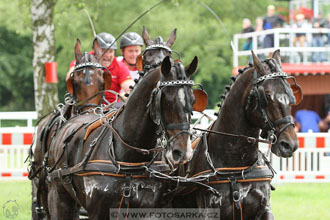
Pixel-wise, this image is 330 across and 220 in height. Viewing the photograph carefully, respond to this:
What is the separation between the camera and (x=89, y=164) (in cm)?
655

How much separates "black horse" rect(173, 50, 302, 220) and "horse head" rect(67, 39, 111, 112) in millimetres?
1548

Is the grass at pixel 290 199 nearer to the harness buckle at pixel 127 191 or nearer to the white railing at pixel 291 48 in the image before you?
the harness buckle at pixel 127 191

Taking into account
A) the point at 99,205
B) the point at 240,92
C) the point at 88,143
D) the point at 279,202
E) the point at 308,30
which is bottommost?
the point at 279,202

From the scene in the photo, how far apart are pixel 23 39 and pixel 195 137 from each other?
90.8 feet

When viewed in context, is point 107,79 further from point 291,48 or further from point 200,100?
point 291,48

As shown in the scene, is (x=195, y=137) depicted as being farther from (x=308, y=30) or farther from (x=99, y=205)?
(x=308, y=30)

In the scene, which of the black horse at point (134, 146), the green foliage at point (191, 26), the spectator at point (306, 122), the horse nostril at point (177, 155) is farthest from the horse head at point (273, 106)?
the green foliage at point (191, 26)

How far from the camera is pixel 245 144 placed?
6.82m

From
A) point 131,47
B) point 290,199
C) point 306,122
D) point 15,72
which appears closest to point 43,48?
point 290,199

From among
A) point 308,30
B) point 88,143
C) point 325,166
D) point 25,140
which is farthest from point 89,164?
point 308,30

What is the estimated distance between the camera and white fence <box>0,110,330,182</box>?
12625 millimetres

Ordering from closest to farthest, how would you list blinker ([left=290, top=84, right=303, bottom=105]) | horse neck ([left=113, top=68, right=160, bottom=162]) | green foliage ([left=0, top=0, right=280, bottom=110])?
horse neck ([left=113, top=68, right=160, bottom=162]) → blinker ([left=290, top=84, right=303, bottom=105]) → green foliage ([left=0, top=0, right=280, bottom=110])

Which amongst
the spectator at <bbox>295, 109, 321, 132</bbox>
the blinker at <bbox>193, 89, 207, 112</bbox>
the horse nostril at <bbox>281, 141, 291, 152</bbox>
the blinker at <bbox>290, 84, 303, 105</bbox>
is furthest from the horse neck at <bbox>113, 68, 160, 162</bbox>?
the spectator at <bbox>295, 109, 321, 132</bbox>

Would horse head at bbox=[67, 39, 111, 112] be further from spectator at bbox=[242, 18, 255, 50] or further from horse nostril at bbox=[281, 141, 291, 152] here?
spectator at bbox=[242, 18, 255, 50]
